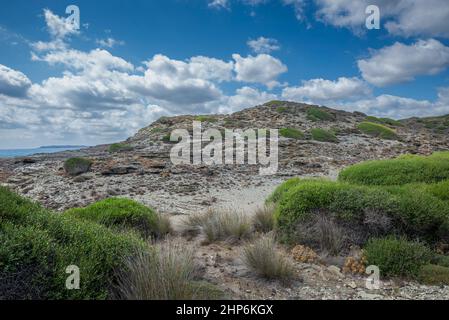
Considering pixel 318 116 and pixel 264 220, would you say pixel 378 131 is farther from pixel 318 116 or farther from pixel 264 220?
pixel 264 220

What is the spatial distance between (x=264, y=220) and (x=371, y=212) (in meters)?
2.81

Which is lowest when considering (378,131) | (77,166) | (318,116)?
(77,166)

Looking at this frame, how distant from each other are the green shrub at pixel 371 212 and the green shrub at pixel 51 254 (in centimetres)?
381

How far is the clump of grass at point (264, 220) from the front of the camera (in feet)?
28.8

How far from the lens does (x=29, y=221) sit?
16.0 ft

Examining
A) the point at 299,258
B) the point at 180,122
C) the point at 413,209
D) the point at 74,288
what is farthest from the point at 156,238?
the point at 180,122

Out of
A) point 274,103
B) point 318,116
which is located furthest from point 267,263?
point 274,103

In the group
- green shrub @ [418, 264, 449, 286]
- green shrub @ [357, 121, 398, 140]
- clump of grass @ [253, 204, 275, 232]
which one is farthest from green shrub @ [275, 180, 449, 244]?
green shrub @ [357, 121, 398, 140]

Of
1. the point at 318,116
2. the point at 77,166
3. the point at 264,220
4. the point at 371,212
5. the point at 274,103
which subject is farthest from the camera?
the point at 274,103

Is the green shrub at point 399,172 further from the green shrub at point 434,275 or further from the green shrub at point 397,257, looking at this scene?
the green shrub at point 434,275

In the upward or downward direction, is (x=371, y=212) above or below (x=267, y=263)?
above

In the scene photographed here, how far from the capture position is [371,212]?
7.16m
